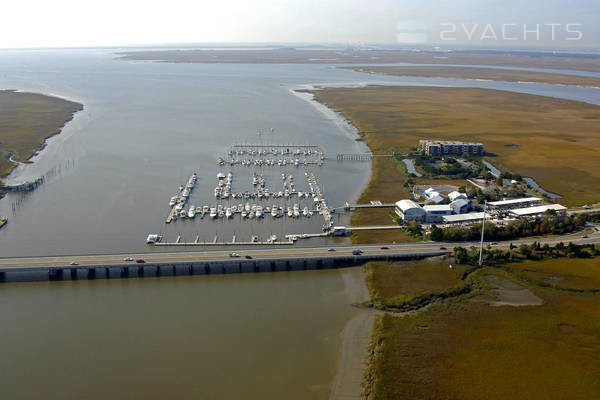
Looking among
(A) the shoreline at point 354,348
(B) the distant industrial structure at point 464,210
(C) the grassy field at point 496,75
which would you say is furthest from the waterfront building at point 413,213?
(C) the grassy field at point 496,75

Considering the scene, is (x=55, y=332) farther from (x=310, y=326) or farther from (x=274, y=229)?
(x=274, y=229)

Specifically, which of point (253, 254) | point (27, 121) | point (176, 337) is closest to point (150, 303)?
point (176, 337)

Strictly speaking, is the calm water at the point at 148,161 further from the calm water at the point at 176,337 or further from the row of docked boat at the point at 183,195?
the calm water at the point at 176,337

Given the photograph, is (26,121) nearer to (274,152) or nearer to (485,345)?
(274,152)

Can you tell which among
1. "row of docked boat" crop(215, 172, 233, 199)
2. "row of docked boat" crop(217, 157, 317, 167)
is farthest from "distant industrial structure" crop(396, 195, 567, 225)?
"row of docked boat" crop(217, 157, 317, 167)

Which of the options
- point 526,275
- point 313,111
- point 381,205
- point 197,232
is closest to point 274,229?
point 197,232

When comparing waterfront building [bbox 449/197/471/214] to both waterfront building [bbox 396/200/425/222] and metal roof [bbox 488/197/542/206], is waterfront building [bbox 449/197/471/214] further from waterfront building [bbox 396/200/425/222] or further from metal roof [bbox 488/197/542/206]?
waterfront building [bbox 396/200/425/222]
